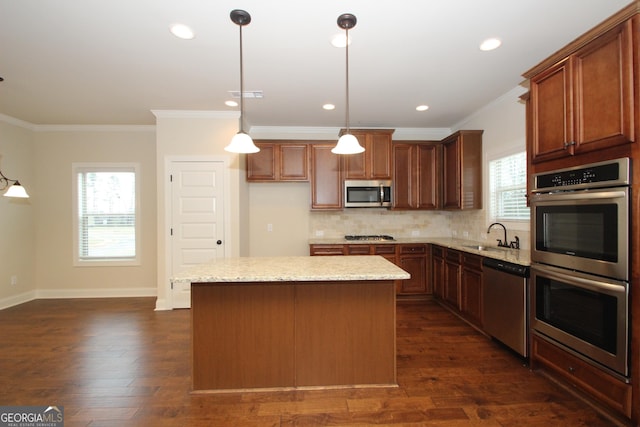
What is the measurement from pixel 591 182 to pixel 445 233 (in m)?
3.11

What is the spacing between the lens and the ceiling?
78.2 inches

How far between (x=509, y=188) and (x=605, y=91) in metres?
1.87

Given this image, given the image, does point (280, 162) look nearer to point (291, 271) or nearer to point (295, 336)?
point (291, 271)

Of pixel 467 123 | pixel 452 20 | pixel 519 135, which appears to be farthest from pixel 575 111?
pixel 467 123

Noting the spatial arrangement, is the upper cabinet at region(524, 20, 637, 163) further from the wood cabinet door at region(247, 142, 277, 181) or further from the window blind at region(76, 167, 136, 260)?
the window blind at region(76, 167, 136, 260)

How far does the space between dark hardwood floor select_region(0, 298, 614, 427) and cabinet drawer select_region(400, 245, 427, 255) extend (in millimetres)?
1221

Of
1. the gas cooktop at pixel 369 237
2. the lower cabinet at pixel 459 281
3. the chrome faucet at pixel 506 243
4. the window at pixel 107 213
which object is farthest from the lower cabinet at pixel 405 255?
the window at pixel 107 213

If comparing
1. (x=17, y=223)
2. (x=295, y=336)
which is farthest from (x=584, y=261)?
(x=17, y=223)

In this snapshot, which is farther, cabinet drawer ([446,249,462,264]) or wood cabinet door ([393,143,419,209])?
wood cabinet door ([393,143,419,209])

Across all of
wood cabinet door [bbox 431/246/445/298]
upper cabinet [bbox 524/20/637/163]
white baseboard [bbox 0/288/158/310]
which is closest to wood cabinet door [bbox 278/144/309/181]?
wood cabinet door [bbox 431/246/445/298]

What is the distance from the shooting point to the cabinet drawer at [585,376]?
5.61ft

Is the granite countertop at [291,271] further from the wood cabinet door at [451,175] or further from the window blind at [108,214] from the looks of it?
the window blind at [108,214]

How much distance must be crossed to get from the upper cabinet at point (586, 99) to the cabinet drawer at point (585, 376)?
4.72 ft

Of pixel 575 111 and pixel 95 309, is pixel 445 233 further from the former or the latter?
pixel 95 309
